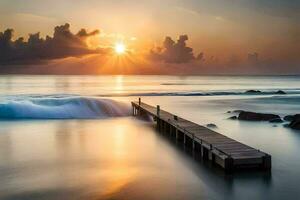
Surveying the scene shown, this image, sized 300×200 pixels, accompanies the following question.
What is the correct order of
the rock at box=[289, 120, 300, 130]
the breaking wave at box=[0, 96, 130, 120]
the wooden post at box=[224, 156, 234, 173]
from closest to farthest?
the wooden post at box=[224, 156, 234, 173] → the rock at box=[289, 120, 300, 130] → the breaking wave at box=[0, 96, 130, 120]

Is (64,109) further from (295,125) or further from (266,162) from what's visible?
(266,162)

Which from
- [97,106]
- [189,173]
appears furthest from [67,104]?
[189,173]

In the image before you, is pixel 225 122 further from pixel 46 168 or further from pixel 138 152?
pixel 46 168

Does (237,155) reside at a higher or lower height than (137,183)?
Result: higher

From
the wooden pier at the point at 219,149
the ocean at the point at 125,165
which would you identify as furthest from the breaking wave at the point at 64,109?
the wooden pier at the point at 219,149

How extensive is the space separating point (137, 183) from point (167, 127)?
35.3ft

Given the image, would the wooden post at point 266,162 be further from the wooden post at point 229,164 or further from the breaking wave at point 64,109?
the breaking wave at point 64,109

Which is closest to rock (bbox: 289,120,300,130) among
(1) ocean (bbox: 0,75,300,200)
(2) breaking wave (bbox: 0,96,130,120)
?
(1) ocean (bbox: 0,75,300,200)

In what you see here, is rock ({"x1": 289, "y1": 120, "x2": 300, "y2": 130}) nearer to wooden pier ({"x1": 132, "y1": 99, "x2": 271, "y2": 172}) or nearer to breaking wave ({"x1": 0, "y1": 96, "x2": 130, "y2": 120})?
wooden pier ({"x1": 132, "y1": 99, "x2": 271, "y2": 172})

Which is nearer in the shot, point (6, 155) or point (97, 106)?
point (6, 155)

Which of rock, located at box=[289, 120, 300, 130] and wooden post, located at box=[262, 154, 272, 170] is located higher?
wooden post, located at box=[262, 154, 272, 170]

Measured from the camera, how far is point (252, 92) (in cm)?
7462

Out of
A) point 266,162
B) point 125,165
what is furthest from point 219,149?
point 125,165

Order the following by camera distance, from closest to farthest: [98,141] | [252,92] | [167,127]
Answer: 1. [98,141]
2. [167,127]
3. [252,92]
